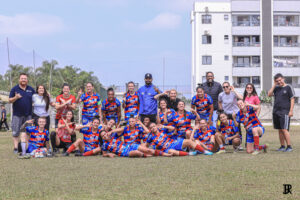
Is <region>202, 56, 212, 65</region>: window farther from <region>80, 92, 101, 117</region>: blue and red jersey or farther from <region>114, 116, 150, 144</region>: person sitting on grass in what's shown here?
<region>114, 116, 150, 144</region>: person sitting on grass

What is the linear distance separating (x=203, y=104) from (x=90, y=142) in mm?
2831

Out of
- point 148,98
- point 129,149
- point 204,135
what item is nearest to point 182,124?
point 204,135

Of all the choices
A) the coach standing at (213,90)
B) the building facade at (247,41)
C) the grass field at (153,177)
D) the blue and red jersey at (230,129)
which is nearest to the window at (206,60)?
the building facade at (247,41)

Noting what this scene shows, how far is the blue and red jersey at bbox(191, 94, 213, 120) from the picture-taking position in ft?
37.8

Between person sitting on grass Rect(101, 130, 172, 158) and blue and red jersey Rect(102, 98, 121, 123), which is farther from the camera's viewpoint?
blue and red jersey Rect(102, 98, 121, 123)

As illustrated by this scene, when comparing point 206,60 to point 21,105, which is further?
point 206,60

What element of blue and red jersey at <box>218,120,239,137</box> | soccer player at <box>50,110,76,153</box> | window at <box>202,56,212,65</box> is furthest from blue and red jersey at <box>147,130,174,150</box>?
window at <box>202,56,212,65</box>

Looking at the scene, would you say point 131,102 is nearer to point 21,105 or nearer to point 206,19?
point 21,105

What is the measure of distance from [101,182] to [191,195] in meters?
1.56

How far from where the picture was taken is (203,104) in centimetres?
1152

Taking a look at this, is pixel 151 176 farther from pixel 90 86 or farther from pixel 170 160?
pixel 90 86

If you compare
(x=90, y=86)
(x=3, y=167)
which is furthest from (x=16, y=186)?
(x=90, y=86)

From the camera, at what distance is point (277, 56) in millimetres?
52875

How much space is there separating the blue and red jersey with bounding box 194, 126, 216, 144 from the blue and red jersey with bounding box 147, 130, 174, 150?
95 cm
